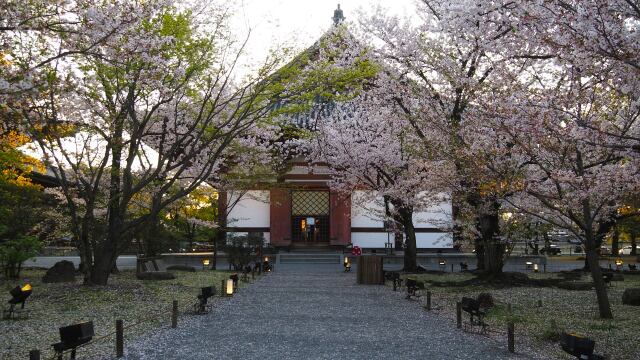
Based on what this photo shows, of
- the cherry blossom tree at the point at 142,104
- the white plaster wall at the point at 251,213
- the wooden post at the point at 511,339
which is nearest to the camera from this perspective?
the wooden post at the point at 511,339

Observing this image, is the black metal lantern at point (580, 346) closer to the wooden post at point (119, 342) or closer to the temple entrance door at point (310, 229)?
the wooden post at point (119, 342)

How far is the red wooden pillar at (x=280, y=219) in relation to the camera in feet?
108

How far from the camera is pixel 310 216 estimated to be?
34688mm

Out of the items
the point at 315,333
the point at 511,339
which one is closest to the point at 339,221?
the point at 315,333

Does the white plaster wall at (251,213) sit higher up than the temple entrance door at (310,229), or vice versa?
the white plaster wall at (251,213)

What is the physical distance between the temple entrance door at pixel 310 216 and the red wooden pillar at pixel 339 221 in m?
1.14

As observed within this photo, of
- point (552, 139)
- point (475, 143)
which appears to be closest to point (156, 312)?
point (475, 143)

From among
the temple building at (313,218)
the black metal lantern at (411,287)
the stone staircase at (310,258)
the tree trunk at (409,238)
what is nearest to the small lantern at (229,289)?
the black metal lantern at (411,287)

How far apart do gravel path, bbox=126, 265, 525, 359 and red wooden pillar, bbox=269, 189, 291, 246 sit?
16.6 metres

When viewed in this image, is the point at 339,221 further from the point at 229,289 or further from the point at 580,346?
the point at 580,346

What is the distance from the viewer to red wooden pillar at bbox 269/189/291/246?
32781mm

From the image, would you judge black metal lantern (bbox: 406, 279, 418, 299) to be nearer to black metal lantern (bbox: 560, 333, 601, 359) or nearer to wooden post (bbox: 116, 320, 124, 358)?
black metal lantern (bbox: 560, 333, 601, 359)

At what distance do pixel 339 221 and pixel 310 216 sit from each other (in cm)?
233

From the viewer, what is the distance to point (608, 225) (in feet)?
59.2
